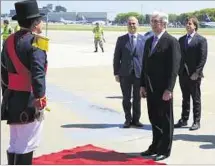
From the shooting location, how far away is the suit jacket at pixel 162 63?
6373mm

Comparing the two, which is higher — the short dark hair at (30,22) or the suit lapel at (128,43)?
the short dark hair at (30,22)

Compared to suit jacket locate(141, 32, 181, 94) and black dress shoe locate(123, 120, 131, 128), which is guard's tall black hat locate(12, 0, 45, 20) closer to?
suit jacket locate(141, 32, 181, 94)

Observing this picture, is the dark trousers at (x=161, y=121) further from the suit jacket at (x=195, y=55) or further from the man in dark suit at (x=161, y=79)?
the suit jacket at (x=195, y=55)

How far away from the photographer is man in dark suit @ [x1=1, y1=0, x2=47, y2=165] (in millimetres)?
4742

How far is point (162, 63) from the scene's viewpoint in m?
6.46

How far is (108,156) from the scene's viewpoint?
6465 mm

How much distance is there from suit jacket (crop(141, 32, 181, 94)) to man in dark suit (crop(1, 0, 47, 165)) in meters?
2.05

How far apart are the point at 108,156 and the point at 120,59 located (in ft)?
8.03

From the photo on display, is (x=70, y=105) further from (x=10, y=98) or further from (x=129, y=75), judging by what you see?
(x=10, y=98)

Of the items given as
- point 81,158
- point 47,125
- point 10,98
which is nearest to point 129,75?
point 47,125

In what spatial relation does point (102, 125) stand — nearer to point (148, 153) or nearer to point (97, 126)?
point (97, 126)

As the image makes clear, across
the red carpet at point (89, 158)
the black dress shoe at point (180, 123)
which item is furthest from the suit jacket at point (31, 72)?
the black dress shoe at point (180, 123)

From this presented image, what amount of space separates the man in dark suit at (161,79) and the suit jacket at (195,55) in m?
1.73

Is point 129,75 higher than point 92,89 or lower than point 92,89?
higher
